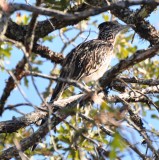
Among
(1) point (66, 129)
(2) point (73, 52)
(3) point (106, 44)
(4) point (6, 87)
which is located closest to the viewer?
(4) point (6, 87)

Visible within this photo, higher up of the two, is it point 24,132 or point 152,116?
point 24,132

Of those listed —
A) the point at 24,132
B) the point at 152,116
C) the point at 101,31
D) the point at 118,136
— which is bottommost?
the point at 118,136

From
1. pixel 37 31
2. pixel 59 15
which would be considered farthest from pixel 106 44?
pixel 59 15

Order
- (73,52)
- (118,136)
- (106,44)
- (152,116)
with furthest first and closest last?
(106,44) < (73,52) < (152,116) < (118,136)

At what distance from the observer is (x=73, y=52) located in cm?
758

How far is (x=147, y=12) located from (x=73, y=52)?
1.28m

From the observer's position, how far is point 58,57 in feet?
23.7

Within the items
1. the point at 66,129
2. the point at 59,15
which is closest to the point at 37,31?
the point at 66,129

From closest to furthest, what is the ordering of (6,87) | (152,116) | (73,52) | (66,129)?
1. (152,116)
2. (6,87)
3. (66,129)
4. (73,52)

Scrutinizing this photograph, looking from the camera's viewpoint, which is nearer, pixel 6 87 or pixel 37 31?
pixel 6 87

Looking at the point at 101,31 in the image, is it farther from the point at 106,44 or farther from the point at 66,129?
the point at 66,129

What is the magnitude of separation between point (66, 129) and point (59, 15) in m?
3.02

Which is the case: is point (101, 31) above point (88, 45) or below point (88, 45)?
above

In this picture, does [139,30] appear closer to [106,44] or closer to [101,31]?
[106,44]
